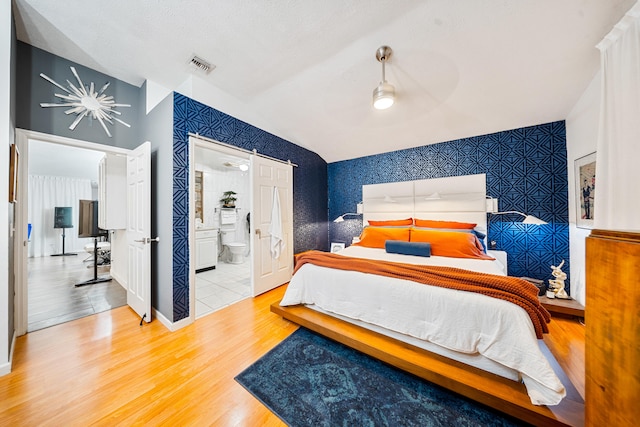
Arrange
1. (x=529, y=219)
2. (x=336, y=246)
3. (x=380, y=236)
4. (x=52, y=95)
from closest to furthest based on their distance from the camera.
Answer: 1. (x=52, y=95)
2. (x=529, y=219)
3. (x=380, y=236)
4. (x=336, y=246)

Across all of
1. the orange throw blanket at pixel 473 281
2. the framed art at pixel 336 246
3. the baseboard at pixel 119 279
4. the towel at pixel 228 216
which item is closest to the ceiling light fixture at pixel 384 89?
the orange throw blanket at pixel 473 281

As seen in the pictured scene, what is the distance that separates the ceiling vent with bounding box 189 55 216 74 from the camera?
2.27 m

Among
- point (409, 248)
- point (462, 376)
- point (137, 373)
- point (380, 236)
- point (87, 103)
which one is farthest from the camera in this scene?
point (380, 236)

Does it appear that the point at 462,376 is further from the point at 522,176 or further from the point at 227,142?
the point at 227,142

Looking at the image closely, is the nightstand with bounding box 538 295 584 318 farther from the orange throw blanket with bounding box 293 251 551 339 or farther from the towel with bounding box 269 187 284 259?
the towel with bounding box 269 187 284 259

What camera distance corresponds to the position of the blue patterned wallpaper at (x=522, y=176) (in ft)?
9.30

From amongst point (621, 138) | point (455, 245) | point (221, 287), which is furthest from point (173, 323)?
point (621, 138)

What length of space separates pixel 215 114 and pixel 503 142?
4004 millimetres

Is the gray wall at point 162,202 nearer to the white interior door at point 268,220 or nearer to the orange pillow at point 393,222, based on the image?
the white interior door at point 268,220

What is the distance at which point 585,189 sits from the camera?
94.1 inches

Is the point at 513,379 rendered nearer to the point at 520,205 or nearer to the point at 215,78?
the point at 520,205

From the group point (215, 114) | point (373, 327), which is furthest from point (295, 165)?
point (373, 327)

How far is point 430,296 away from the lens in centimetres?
168

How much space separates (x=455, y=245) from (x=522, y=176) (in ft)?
4.87
